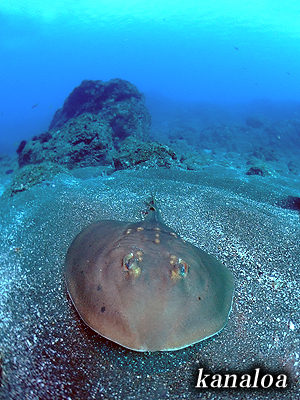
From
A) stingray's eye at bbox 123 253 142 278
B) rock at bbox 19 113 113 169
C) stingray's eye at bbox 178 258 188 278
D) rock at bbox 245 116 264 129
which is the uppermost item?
stingray's eye at bbox 123 253 142 278

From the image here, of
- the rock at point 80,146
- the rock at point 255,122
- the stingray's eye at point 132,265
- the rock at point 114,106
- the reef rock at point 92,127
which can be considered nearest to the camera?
the stingray's eye at point 132,265

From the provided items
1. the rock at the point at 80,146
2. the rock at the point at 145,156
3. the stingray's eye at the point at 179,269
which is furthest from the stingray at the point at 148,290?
the rock at the point at 80,146

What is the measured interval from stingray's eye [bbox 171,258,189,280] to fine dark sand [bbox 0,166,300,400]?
87 centimetres

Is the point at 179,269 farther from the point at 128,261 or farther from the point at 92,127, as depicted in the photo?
the point at 92,127

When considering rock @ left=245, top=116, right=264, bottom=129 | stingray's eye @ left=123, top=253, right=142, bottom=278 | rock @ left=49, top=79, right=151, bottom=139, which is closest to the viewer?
stingray's eye @ left=123, top=253, right=142, bottom=278

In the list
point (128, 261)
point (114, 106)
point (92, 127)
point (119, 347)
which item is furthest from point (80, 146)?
point (119, 347)

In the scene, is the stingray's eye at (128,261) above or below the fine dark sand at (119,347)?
above

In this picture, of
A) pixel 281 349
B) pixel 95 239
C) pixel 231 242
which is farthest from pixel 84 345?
pixel 231 242

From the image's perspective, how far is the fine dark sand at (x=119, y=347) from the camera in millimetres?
2018

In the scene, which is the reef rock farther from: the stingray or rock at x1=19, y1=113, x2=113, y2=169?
the stingray

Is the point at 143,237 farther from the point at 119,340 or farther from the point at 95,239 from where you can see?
the point at 119,340

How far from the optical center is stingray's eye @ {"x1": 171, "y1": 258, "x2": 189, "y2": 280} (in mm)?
1962

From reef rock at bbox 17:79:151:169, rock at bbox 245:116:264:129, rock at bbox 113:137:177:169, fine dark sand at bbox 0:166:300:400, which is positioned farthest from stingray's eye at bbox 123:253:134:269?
rock at bbox 245:116:264:129

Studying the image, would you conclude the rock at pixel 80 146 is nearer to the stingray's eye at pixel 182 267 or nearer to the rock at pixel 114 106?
the rock at pixel 114 106
